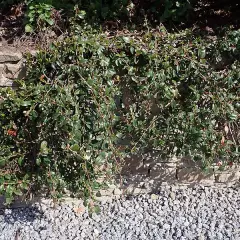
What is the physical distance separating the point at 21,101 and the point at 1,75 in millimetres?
430

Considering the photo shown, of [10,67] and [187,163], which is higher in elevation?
[10,67]

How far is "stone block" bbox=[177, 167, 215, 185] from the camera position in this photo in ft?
11.4

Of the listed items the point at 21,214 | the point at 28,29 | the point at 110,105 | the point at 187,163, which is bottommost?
the point at 21,214

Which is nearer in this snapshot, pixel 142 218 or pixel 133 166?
pixel 142 218

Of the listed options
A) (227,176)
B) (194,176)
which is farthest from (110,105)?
(227,176)

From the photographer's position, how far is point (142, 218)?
322 cm

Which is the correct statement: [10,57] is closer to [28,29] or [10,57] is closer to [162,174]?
[28,29]

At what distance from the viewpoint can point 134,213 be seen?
3281 millimetres

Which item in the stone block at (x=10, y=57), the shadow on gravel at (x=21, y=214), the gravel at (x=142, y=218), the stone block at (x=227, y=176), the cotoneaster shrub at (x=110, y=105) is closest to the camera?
the cotoneaster shrub at (x=110, y=105)

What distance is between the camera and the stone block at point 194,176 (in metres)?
3.46

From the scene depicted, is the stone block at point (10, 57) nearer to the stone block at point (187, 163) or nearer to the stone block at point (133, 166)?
the stone block at point (133, 166)

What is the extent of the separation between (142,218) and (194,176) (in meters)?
0.64

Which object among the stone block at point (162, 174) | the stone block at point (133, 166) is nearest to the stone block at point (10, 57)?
the stone block at point (133, 166)

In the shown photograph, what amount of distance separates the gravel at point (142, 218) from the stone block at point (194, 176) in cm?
7
